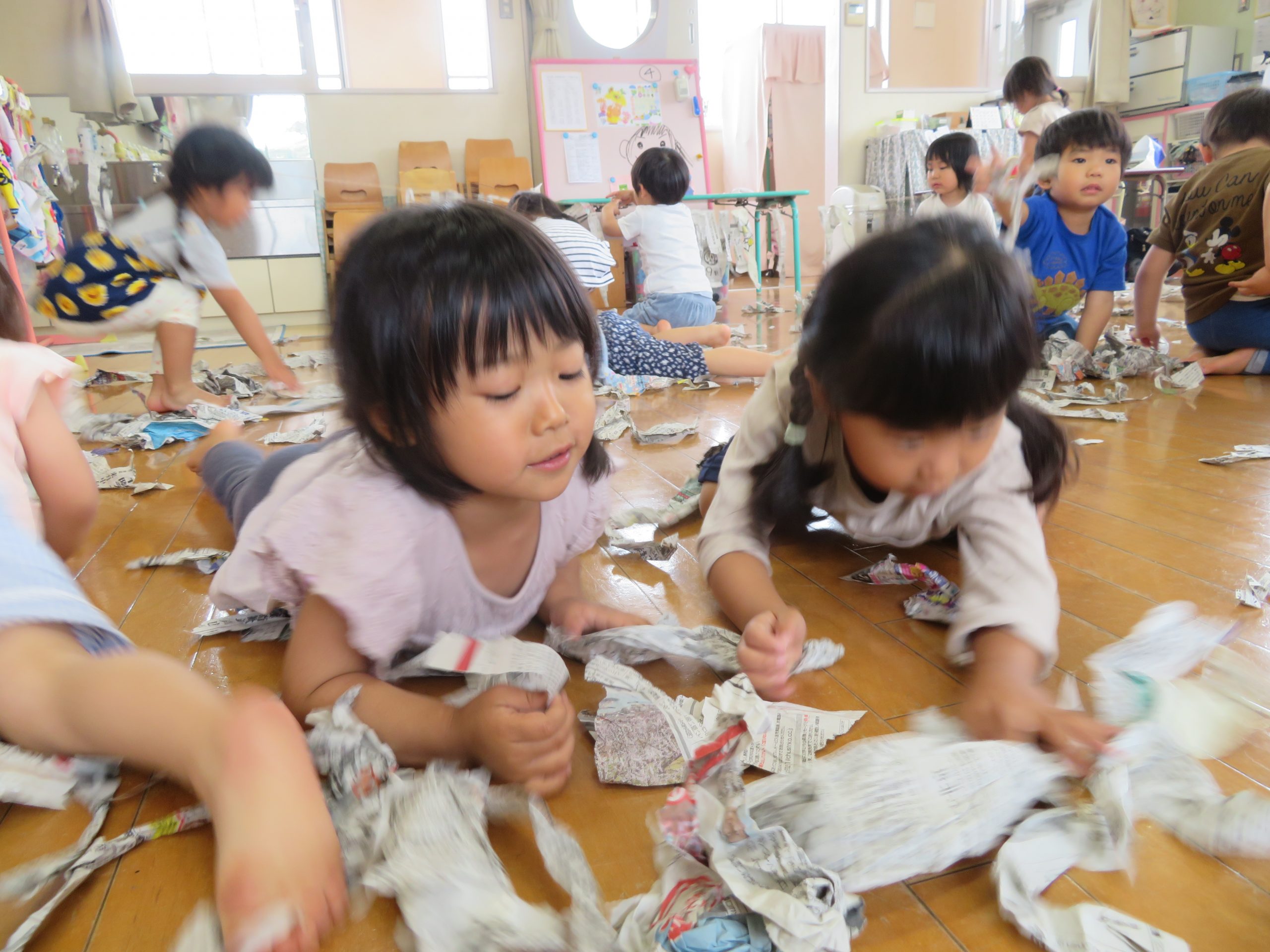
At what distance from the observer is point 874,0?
20.8 feet

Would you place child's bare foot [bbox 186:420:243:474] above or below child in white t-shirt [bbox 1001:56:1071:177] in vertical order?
below

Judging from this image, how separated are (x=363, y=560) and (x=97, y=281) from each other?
6.20 feet

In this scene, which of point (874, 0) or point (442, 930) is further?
point (874, 0)

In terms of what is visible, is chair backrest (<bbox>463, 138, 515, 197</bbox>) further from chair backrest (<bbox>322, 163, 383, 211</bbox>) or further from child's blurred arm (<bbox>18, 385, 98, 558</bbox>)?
child's blurred arm (<bbox>18, 385, 98, 558</bbox>)

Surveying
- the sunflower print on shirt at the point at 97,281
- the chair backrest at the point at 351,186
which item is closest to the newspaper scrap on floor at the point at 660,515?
the sunflower print on shirt at the point at 97,281

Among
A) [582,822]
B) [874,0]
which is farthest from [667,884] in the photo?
[874,0]

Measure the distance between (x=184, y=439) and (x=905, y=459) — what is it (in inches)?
72.1

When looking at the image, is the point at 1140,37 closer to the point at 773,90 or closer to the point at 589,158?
the point at 773,90

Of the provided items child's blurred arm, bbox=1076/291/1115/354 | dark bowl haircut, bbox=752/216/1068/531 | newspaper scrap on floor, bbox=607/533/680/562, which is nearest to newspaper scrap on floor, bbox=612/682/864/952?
dark bowl haircut, bbox=752/216/1068/531

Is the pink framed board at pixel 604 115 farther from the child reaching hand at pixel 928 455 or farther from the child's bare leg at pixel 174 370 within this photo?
the child reaching hand at pixel 928 455

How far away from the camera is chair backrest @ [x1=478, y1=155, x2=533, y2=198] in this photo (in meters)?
5.23

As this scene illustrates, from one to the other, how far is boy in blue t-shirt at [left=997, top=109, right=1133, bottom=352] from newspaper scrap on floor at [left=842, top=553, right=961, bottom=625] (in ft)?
4.93

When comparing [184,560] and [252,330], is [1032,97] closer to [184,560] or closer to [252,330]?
[252,330]

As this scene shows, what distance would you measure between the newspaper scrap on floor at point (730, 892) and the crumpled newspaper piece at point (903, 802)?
18 mm
